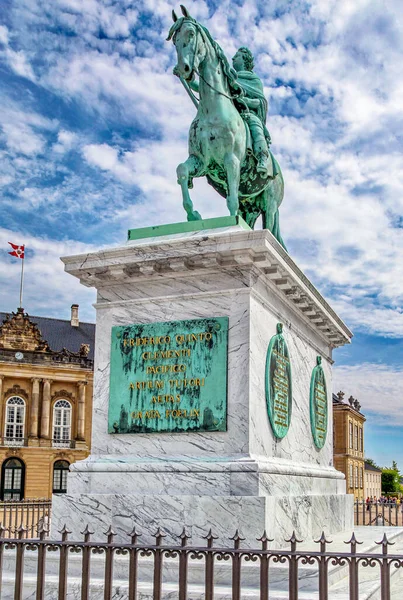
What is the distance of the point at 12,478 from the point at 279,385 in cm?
5341

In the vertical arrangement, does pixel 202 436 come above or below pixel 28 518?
above

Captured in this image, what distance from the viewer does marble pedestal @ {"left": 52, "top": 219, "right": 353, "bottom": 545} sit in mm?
6691

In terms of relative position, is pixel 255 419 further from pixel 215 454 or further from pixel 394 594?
pixel 394 594

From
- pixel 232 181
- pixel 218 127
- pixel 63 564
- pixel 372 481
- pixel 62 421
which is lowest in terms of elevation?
pixel 372 481

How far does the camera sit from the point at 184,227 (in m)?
7.73

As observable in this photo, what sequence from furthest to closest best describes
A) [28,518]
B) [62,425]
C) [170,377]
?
1. [62,425]
2. [28,518]
3. [170,377]

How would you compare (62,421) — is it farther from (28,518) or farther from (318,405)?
(318,405)

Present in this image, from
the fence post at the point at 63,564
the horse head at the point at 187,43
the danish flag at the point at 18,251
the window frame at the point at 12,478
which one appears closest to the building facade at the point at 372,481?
the window frame at the point at 12,478

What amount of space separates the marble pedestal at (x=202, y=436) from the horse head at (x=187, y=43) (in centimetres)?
165

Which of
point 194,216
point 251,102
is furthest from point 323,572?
point 251,102

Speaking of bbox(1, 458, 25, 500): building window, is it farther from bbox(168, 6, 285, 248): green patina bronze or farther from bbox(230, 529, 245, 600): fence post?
bbox(230, 529, 245, 600): fence post

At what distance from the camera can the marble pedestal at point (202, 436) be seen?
22.0 ft

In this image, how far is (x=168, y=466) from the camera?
698 centimetres

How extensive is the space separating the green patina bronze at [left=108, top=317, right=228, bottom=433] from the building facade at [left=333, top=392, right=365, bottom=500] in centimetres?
5938
